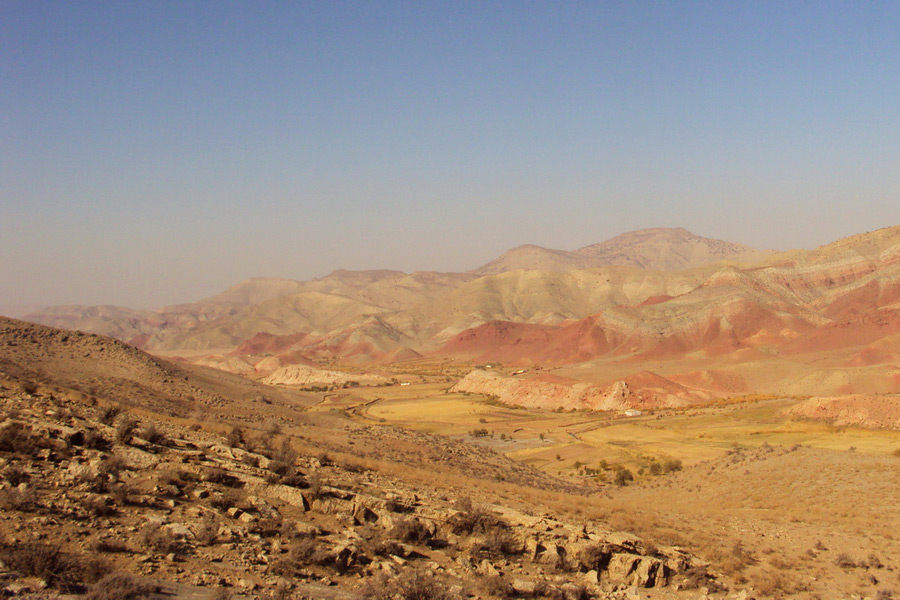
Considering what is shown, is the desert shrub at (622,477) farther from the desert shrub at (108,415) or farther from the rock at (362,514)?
the desert shrub at (108,415)

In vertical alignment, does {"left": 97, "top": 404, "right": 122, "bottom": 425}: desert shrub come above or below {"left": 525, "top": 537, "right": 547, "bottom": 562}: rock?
above

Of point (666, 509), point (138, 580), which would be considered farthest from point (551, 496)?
point (138, 580)

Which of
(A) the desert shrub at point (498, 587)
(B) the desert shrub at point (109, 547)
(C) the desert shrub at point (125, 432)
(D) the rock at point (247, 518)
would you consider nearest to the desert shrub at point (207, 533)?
(D) the rock at point (247, 518)

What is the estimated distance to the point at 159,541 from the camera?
32.4ft

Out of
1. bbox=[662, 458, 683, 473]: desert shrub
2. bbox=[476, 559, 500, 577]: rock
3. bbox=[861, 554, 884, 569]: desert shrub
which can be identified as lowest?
bbox=[662, 458, 683, 473]: desert shrub

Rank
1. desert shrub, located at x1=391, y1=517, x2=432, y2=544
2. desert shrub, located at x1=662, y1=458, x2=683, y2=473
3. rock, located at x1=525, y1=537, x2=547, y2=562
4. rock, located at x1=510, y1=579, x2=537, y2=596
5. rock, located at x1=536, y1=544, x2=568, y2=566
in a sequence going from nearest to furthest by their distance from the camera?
rock, located at x1=510, y1=579, x2=537, y2=596
desert shrub, located at x1=391, y1=517, x2=432, y2=544
rock, located at x1=536, y1=544, x2=568, y2=566
rock, located at x1=525, y1=537, x2=547, y2=562
desert shrub, located at x1=662, y1=458, x2=683, y2=473

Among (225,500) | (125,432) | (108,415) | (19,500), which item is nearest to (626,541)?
(225,500)

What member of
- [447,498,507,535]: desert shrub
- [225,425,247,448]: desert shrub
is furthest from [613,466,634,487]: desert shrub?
[225,425,247,448]: desert shrub

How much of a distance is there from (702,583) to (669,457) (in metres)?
27.4

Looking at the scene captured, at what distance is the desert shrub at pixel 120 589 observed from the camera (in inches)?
309

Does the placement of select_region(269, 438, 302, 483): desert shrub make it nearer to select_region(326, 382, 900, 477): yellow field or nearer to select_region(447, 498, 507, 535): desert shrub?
select_region(447, 498, 507, 535): desert shrub

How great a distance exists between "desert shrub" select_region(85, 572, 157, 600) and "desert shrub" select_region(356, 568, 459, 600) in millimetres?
2905

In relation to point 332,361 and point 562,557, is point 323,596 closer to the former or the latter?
point 562,557

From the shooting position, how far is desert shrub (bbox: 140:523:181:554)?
981cm
